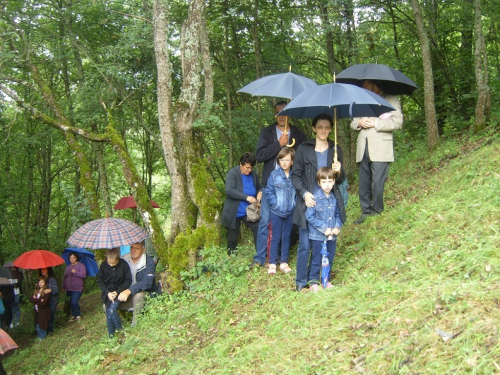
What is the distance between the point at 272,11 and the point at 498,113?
20.3 ft

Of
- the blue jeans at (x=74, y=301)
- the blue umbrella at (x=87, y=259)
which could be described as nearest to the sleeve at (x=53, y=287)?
the blue jeans at (x=74, y=301)

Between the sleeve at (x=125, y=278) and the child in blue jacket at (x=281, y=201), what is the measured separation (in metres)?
2.31

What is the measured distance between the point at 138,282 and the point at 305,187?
121 inches

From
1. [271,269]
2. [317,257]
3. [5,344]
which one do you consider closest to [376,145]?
[317,257]

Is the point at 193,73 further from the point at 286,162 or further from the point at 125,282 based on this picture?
the point at 125,282

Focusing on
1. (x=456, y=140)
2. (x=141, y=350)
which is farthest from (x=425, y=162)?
(x=141, y=350)

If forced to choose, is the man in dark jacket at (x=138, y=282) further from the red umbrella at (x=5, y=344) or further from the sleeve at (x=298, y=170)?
the sleeve at (x=298, y=170)

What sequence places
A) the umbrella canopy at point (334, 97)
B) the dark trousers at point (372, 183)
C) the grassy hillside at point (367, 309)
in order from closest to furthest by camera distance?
1. the grassy hillside at point (367, 309)
2. the umbrella canopy at point (334, 97)
3. the dark trousers at point (372, 183)

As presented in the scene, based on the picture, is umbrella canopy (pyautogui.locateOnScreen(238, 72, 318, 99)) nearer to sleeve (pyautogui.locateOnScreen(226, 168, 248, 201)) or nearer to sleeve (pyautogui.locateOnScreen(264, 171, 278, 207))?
sleeve (pyautogui.locateOnScreen(264, 171, 278, 207))

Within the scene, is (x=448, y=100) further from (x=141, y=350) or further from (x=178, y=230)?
(x=141, y=350)

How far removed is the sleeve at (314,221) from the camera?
4.77 m

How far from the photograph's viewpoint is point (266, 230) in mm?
5953

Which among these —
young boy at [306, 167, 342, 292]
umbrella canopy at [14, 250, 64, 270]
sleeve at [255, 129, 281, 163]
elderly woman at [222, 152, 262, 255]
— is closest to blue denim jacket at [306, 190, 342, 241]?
young boy at [306, 167, 342, 292]

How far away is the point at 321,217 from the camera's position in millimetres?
4832
